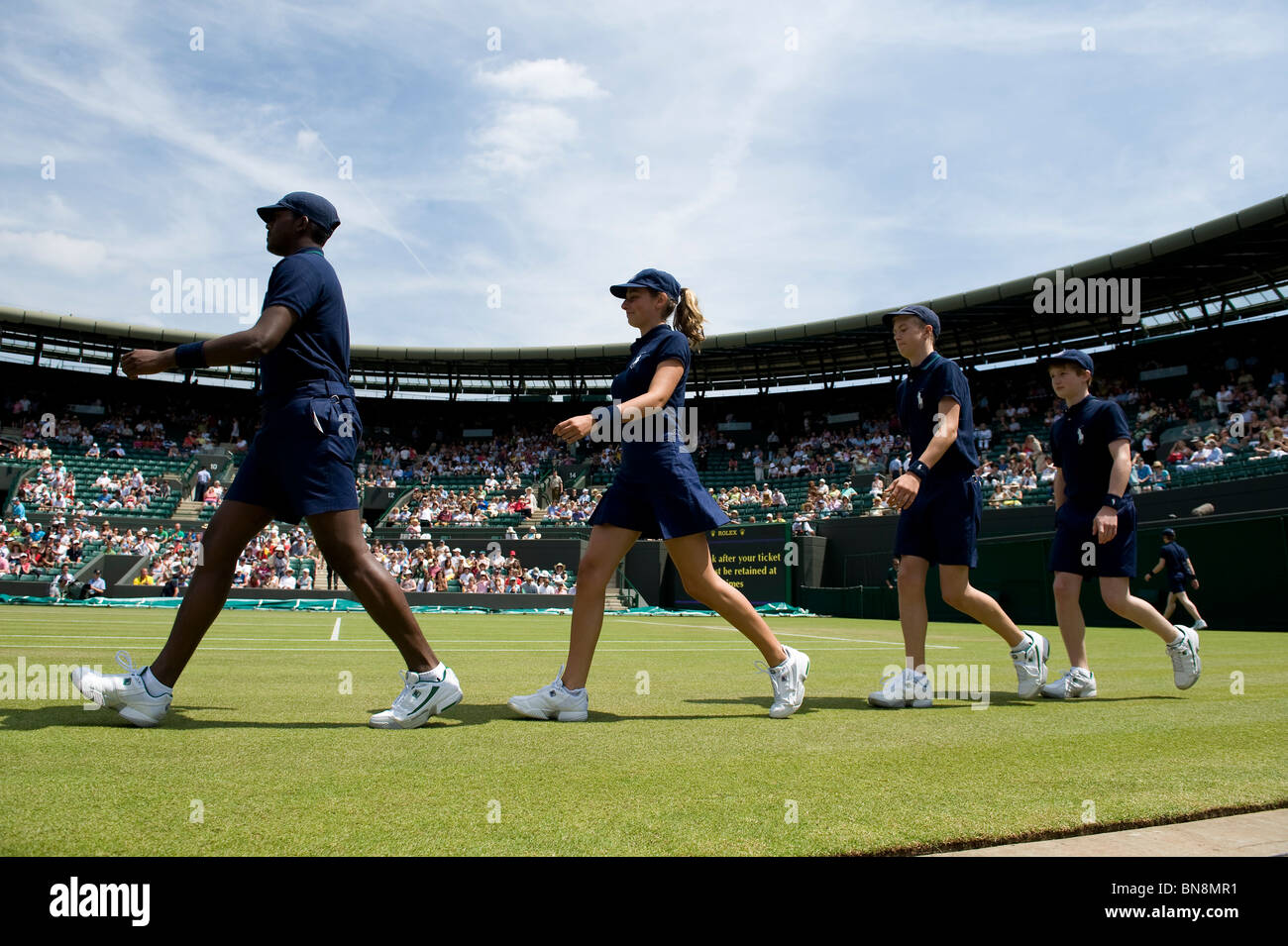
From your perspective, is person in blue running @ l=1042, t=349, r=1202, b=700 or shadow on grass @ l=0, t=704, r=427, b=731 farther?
person in blue running @ l=1042, t=349, r=1202, b=700

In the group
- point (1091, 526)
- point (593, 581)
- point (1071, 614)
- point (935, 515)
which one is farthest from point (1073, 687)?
point (593, 581)

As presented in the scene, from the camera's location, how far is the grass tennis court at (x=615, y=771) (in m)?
2.11

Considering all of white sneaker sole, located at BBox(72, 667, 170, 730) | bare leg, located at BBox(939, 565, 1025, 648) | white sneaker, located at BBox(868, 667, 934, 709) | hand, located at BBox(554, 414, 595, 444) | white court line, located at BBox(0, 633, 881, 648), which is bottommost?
white court line, located at BBox(0, 633, 881, 648)

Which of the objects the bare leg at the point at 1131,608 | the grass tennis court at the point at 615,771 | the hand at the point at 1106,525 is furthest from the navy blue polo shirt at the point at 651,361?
the bare leg at the point at 1131,608

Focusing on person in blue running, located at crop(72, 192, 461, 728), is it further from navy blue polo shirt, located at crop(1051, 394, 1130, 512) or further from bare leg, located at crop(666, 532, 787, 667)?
navy blue polo shirt, located at crop(1051, 394, 1130, 512)

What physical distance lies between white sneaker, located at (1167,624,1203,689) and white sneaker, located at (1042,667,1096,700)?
20.8 inches

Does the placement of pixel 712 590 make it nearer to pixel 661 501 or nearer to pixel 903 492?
pixel 661 501

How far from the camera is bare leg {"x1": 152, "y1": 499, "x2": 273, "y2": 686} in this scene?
12.6 feet

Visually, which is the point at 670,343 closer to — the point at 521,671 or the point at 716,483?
the point at 521,671

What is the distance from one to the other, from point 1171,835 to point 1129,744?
1.39 metres

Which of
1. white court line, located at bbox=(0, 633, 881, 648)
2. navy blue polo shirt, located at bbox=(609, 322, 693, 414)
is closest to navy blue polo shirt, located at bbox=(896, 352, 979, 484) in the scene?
navy blue polo shirt, located at bbox=(609, 322, 693, 414)

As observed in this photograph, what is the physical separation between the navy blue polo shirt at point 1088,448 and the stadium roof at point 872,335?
74.9 ft
